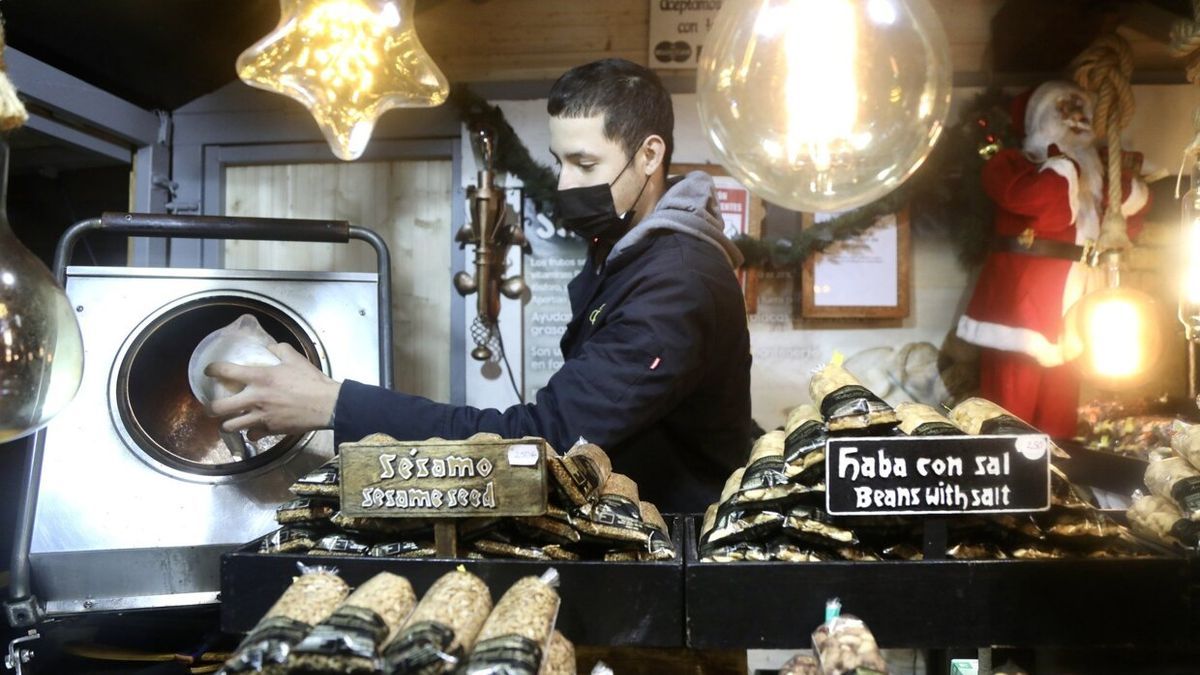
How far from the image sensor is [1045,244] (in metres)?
3.00

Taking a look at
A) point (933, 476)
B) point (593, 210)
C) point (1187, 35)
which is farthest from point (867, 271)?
point (933, 476)

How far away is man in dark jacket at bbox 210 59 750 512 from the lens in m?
1.69

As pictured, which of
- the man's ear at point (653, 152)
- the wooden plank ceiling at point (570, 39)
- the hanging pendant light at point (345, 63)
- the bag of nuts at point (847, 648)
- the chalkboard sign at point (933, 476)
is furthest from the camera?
the wooden plank ceiling at point (570, 39)

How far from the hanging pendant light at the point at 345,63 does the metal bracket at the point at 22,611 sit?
1.10 meters

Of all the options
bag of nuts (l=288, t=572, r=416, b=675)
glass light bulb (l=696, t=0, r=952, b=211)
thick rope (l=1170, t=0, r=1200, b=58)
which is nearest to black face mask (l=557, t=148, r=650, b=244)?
glass light bulb (l=696, t=0, r=952, b=211)

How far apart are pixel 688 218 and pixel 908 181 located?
4.96ft

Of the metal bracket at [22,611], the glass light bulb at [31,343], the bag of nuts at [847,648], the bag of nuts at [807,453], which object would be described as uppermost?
the glass light bulb at [31,343]

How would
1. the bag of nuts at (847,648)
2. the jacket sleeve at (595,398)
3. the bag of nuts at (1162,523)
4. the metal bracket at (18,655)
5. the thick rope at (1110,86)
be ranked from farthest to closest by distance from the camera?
the thick rope at (1110,86) < the jacket sleeve at (595,398) < the metal bracket at (18,655) < the bag of nuts at (1162,523) < the bag of nuts at (847,648)

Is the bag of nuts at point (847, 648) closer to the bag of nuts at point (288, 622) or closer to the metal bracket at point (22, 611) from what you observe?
the bag of nuts at point (288, 622)

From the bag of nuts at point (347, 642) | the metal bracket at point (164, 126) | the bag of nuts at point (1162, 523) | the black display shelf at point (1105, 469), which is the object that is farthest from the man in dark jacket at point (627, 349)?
the metal bracket at point (164, 126)

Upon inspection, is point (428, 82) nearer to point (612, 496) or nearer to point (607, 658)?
point (612, 496)

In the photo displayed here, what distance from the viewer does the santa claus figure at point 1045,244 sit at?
2.93 m

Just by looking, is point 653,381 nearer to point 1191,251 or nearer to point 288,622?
point 288,622

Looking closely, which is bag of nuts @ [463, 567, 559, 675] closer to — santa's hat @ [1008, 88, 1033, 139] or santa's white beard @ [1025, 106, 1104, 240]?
santa's white beard @ [1025, 106, 1104, 240]
